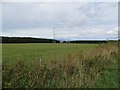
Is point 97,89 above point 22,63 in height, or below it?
below

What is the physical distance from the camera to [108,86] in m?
9.27

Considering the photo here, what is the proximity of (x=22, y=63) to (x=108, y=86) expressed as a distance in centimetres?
357

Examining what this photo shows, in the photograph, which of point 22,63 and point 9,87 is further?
point 22,63

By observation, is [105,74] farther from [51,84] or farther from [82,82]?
[51,84]

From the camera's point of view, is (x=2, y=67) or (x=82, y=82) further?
(x=82, y=82)

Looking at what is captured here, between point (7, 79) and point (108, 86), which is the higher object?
point (7, 79)

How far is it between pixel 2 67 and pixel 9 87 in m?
0.72

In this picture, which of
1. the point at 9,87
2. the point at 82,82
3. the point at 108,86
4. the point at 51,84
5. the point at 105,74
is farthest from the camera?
the point at 105,74

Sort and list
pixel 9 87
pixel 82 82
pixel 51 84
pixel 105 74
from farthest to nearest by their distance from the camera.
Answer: pixel 105 74 < pixel 82 82 < pixel 51 84 < pixel 9 87

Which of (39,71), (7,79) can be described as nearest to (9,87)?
(7,79)

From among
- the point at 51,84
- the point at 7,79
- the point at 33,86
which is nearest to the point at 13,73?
the point at 7,79

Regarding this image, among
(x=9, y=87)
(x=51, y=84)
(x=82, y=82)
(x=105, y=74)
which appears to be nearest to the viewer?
(x=9, y=87)

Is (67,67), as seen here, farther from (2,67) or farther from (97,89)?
(2,67)

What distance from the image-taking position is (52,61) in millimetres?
9062
